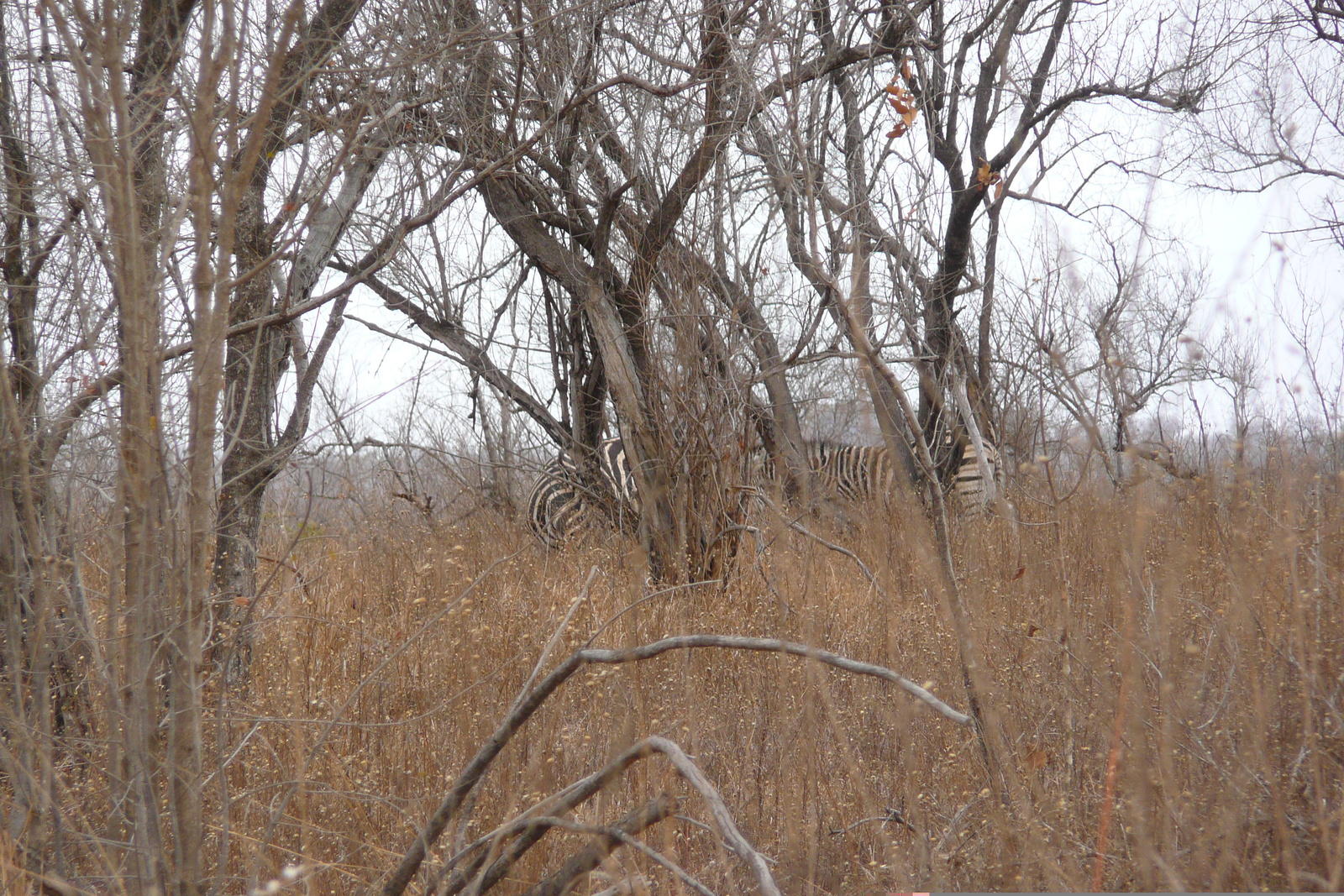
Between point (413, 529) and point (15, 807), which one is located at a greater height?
point (413, 529)

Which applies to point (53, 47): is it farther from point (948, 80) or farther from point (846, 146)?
point (948, 80)

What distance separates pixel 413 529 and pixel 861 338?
18.3ft

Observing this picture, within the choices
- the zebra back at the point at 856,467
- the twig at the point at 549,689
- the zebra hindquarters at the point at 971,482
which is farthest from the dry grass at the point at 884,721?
the zebra back at the point at 856,467

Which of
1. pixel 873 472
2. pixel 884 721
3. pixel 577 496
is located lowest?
pixel 884 721

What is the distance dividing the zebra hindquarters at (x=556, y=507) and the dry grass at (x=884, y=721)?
5.92 ft

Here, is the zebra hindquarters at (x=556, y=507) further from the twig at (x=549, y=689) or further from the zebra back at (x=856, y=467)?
the twig at (x=549, y=689)

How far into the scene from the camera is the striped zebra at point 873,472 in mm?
7754

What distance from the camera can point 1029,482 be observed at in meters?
6.56

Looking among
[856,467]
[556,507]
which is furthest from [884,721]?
[856,467]

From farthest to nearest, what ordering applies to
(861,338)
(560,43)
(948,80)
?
(948,80), (560,43), (861,338)

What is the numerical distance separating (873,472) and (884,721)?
7.01 metres

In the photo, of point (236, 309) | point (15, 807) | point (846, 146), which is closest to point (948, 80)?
point (846, 146)

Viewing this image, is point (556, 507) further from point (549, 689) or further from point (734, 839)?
point (734, 839)

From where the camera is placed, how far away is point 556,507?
691 centimetres
